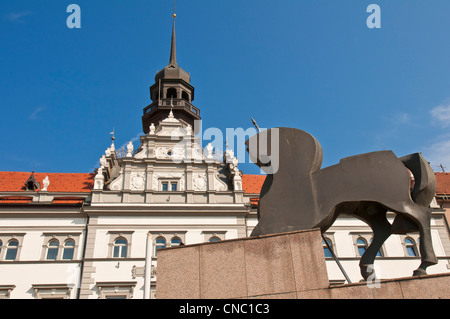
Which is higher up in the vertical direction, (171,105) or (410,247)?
(171,105)

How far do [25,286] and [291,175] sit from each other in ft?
54.6

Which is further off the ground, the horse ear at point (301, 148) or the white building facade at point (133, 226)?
the white building facade at point (133, 226)

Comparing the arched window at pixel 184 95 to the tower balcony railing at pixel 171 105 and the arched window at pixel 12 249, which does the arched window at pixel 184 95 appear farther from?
the arched window at pixel 12 249

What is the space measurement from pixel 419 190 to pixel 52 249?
18.7 m

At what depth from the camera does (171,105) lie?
3155 cm

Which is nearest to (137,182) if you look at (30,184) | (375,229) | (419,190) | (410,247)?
(30,184)

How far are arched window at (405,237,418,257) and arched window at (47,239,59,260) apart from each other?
733 inches

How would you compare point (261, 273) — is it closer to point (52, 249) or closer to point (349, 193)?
point (349, 193)

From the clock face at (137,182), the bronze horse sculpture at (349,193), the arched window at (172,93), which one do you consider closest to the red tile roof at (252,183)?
the clock face at (137,182)

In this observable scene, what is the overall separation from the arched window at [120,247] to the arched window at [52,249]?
3.00m

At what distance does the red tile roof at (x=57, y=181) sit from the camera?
25.6 m

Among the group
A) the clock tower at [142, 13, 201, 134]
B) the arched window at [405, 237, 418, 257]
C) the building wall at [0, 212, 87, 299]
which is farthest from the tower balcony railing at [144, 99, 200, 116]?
the arched window at [405, 237, 418, 257]

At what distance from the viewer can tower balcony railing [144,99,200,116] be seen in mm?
31766

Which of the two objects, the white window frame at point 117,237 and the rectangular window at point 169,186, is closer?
the white window frame at point 117,237
